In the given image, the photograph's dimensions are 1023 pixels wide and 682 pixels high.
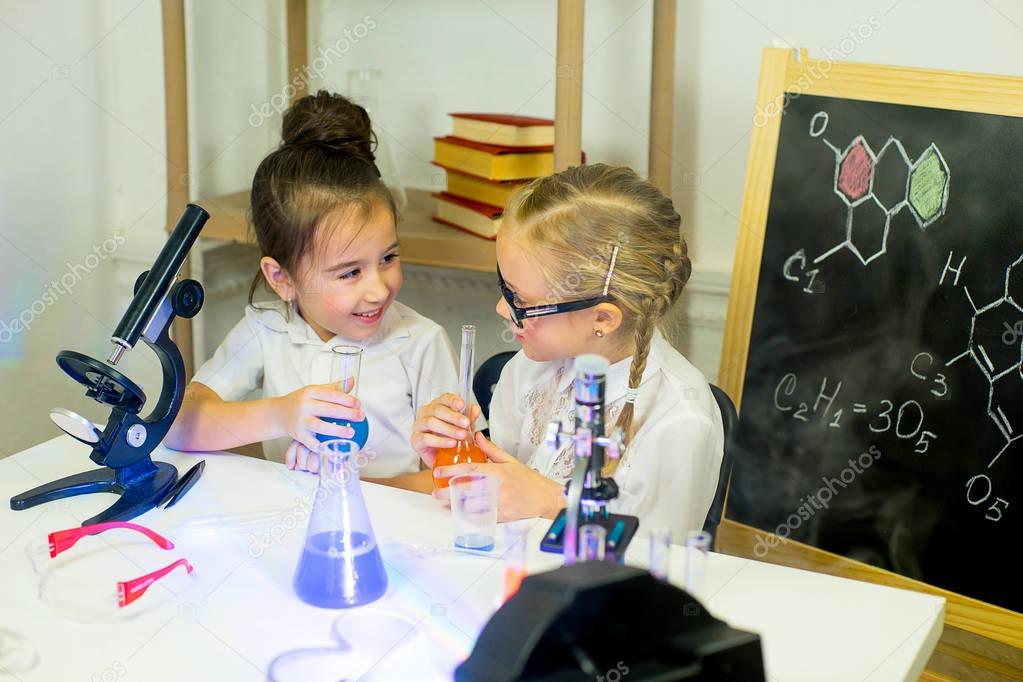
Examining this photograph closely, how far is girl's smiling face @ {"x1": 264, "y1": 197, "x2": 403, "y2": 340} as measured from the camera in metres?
1.74

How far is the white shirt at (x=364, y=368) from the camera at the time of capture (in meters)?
1.86

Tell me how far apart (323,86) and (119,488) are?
1.51 m

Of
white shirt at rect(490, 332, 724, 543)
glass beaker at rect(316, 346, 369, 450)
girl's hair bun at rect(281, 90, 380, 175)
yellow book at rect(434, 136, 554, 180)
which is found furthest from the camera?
yellow book at rect(434, 136, 554, 180)

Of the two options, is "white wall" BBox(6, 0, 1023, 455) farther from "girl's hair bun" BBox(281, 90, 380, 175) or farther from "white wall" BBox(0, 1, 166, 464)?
"girl's hair bun" BBox(281, 90, 380, 175)

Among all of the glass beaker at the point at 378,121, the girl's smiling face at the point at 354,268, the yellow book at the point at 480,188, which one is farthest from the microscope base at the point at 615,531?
the glass beaker at the point at 378,121

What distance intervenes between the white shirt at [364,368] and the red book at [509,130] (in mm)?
483

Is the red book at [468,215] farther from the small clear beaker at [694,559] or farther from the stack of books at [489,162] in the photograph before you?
the small clear beaker at [694,559]

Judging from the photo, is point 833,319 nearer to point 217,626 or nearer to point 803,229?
point 803,229

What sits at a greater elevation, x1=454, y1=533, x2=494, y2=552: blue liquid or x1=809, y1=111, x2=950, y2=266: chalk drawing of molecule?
x1=809, y1=111, x2=950, y2=266: chalk drawing of molecule

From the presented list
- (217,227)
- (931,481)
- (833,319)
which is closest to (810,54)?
(833,319)

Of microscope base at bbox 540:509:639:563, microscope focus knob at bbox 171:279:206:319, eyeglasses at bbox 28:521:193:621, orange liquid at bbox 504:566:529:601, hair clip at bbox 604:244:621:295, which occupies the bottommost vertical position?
eyeglasses at bbox 28:521:193:621

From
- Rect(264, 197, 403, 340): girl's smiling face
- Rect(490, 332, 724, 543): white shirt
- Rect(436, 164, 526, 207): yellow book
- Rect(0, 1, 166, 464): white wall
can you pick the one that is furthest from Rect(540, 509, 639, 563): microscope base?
Rect(0, 1, 166, 464): white wall

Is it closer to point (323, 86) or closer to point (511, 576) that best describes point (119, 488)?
point (511, 576)

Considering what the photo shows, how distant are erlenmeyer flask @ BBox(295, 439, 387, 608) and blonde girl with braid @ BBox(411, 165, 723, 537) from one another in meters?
0.31
